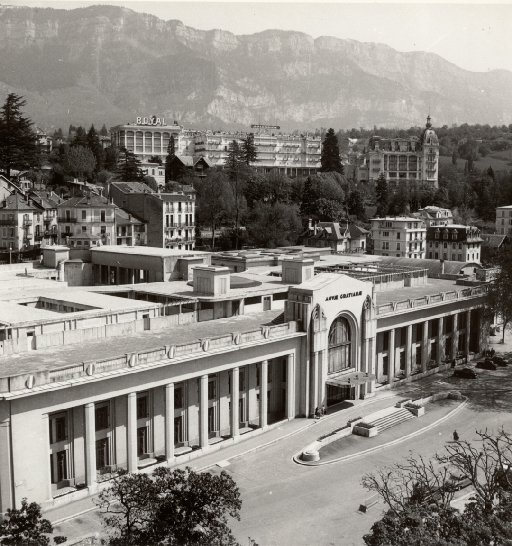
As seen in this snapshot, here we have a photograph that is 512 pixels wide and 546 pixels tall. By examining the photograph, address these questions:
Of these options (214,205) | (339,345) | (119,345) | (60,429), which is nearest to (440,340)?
(339,345)

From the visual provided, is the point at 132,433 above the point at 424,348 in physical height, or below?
above

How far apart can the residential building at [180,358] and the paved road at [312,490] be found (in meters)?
4.52

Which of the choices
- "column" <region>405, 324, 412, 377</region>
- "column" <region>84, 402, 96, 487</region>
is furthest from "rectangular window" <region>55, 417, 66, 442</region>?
"column" <region>405, 324, 412, 377</region>

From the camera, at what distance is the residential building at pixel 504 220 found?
160875mm

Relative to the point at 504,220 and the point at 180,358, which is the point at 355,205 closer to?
the point at 504,220

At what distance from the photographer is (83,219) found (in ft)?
358

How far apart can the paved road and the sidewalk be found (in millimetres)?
989

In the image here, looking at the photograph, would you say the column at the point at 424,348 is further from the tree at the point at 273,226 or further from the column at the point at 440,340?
the tree at the point at 273,226

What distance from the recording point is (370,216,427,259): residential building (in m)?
138

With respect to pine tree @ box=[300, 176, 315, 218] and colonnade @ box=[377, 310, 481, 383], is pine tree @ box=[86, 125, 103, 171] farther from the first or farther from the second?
colonnade @ box=[377, 310, 481, 383]

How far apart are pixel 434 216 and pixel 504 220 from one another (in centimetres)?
1602

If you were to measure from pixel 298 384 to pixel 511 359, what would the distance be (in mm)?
33417

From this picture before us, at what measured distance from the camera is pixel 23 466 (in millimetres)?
37469

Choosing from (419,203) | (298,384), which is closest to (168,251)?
(298,384)
